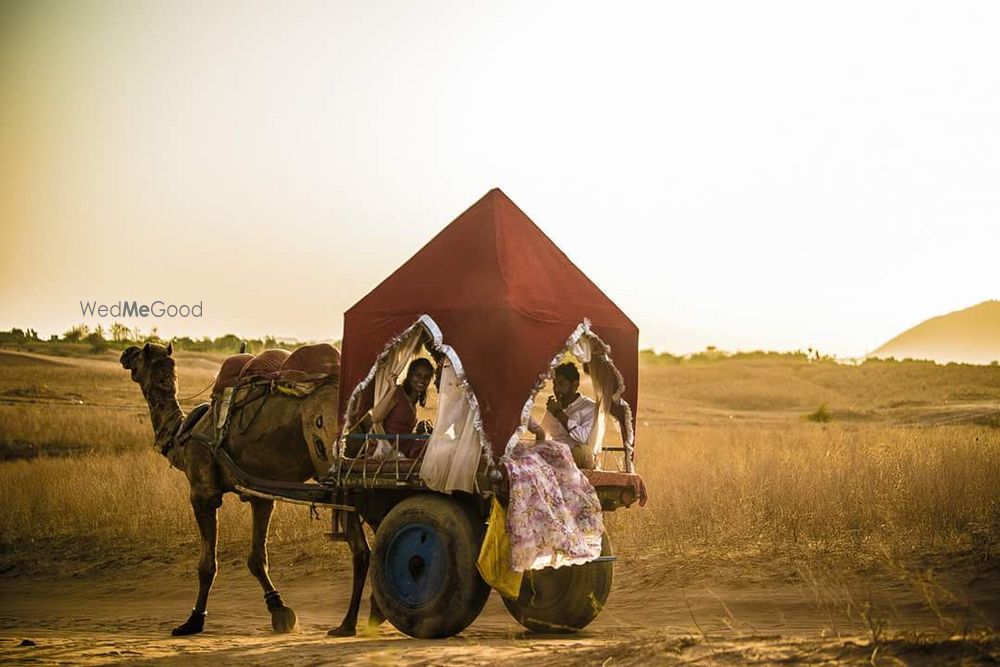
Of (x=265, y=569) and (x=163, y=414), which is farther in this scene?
(x=163, y=414)

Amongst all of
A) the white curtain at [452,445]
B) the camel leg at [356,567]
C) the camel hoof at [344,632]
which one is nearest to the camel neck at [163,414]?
the camel leg at [356,567]

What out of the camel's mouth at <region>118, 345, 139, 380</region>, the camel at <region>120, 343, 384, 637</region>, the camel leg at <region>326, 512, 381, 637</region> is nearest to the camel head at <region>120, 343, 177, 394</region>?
the camel's mouth at <region>118, 345, 139, 380</region>

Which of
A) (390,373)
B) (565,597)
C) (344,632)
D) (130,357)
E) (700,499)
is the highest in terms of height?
(130,357)

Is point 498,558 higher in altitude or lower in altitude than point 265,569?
higher

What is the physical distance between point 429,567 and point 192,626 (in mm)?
3719

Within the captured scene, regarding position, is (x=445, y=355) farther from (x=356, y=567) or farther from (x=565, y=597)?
(x=356, y=567)

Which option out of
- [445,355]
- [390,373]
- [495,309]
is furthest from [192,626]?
[495,309]

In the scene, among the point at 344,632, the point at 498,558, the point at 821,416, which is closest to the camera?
the point at 498,558

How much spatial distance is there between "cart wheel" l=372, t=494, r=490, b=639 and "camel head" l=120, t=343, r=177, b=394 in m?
4.90

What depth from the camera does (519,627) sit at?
13000 mm

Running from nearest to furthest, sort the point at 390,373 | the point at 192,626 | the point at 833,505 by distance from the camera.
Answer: the point at 390,373 < the point at 192,626 < the point at 833,505

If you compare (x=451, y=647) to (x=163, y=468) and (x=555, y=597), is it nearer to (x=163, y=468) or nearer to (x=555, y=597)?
(x=555, y=597)

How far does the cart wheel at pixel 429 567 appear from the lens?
33.1ft

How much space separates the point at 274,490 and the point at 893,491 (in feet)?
29.4
